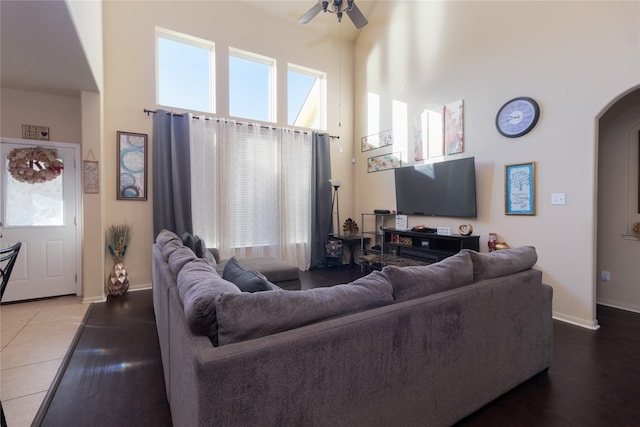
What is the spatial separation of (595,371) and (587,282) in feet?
3.54

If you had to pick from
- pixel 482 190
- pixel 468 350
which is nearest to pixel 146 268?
pixel 468 350

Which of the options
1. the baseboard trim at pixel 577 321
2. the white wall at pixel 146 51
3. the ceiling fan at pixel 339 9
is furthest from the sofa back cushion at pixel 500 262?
the white wall at pixel 146 51

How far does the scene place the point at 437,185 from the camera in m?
4.06

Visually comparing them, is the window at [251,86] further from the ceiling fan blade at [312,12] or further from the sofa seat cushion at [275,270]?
the sofa seat cushion at [275,270]

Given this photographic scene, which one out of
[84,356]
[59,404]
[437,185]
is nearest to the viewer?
[59,404]

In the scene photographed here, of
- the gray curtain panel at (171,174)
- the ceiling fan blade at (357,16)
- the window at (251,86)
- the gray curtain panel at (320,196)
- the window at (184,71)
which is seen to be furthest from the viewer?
the gray curtain panel at (320,196)

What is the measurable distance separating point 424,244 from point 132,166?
165 inches

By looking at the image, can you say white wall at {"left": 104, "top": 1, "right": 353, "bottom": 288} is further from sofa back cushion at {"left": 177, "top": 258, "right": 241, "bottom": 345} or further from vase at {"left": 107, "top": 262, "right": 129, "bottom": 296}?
sofa back cushion at {"left": 177, "top": 258, "right": 241, "bottom": 345}

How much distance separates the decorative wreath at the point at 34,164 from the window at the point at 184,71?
1.47 metres

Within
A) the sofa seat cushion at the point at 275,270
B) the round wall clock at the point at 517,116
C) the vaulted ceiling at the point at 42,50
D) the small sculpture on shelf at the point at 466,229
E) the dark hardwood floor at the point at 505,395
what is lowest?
the dark hardwood floor at the point at 505,395

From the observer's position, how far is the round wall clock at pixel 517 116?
3.14 metres

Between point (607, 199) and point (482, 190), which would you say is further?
point (482, 190)

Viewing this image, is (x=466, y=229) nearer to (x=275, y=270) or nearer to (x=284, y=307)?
(x=275, y=270)

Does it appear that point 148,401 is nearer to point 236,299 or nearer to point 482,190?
point 236,299
